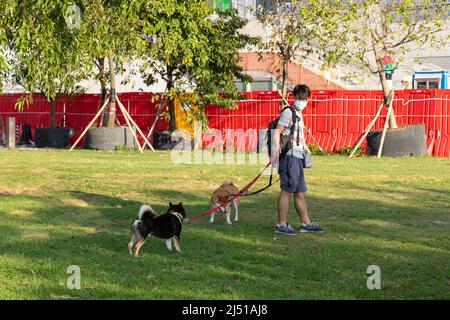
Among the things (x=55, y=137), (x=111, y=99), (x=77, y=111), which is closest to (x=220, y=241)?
(x=111, y=99)

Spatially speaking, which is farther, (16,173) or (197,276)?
(16,173)

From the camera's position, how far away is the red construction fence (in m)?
26.7

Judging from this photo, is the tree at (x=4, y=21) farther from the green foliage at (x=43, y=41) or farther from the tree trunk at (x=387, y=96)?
the tree trunk at (x=387, y=96)

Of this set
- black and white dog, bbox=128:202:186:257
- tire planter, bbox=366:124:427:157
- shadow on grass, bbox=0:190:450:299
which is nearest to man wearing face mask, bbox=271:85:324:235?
shadow on grass, bbox=0:190:450:299

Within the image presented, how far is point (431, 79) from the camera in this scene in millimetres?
36281

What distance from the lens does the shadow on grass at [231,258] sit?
7.33 meters

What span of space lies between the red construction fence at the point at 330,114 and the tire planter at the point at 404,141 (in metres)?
1.41

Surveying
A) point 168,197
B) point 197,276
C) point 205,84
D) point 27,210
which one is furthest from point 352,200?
point 205,84

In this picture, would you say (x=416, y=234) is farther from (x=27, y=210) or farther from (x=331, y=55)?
(x=331, y=55)

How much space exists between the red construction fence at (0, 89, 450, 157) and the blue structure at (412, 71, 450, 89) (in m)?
8.28

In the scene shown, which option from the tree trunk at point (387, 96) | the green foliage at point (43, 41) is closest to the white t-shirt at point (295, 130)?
the green foliage at point (43, 41)

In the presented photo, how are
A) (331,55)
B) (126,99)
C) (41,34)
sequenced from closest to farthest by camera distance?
(41,34) → (331,55) → (126,99)
